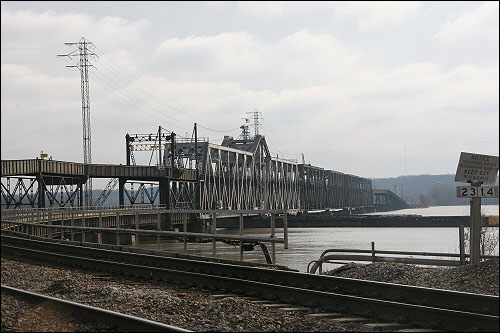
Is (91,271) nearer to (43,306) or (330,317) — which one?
(43,306)

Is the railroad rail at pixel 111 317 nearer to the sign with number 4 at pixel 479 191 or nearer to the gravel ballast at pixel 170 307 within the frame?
the gravel ballast at pixel 170 307

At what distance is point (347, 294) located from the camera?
13.3 meters

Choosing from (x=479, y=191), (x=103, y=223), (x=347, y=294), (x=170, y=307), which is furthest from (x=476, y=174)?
(x=103, y=223)

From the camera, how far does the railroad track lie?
411 inches

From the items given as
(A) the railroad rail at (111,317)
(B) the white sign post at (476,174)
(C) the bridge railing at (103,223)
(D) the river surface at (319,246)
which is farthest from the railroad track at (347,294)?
(D) the river surface at (319,246)

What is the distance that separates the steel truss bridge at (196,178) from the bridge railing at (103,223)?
8406 millimetres

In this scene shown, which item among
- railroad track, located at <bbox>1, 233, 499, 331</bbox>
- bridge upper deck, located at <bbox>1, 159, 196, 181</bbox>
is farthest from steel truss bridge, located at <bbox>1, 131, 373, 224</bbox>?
railroad track, located at <bbox>1, 233, 499, 331</bbox>

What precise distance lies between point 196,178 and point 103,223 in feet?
135

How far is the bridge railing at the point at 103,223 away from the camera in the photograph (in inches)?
850

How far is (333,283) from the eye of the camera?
1388cm

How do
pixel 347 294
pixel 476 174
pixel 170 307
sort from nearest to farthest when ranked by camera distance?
pixel 170 307 → pixel 347 294 → pixel 476 174

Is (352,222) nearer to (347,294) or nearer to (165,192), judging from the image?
(165,192)

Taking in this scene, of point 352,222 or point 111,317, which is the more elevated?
point 111,317

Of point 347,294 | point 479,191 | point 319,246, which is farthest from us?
point 319,246
